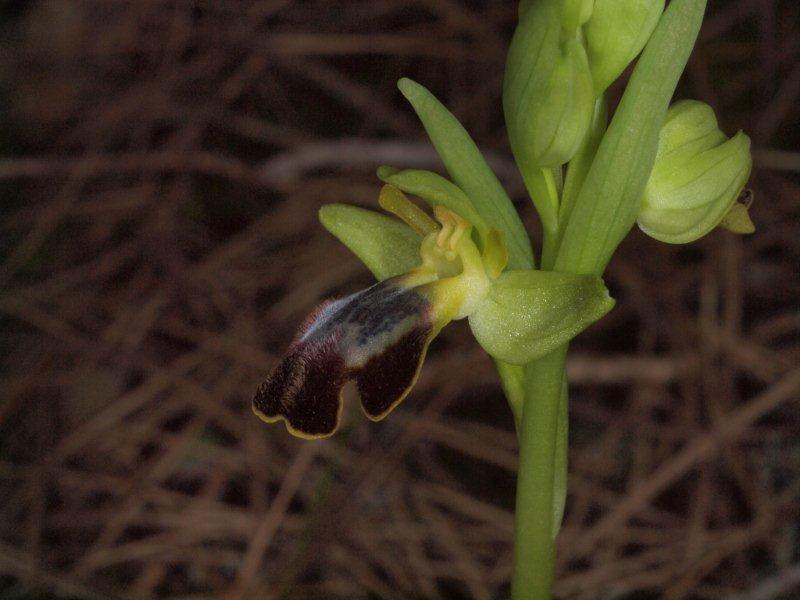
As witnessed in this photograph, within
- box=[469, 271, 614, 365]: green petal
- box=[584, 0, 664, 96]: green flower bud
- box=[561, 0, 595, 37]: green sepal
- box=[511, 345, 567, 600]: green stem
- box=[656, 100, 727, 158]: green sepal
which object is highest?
box=[584, 0, 664, 96]: green flower bud

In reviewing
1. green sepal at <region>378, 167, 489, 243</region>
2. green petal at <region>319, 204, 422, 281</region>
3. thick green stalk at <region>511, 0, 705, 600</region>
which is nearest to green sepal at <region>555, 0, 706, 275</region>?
thick green stalk at <region>511, 0, 705, 600</region>

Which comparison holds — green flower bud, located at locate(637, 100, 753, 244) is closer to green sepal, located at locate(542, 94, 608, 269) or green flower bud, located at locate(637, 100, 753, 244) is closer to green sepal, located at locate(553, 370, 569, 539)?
green sepal, located at locate(542, 94, 608, 269)

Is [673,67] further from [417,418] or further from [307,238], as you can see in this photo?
[307,238]

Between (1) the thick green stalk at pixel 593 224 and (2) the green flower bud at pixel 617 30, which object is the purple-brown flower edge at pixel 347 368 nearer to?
(1) the thick green stalk at pixel 593 224

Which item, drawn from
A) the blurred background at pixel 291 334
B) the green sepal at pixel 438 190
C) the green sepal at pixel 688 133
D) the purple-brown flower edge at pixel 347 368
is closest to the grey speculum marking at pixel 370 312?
Answer: the purple-brown flower edge at pixel 347 368

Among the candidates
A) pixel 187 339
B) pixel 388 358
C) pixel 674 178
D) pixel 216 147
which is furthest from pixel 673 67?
pixel 216 147

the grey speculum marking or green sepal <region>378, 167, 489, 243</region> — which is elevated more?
green sepal <region>378, 167, 489, 243</region>

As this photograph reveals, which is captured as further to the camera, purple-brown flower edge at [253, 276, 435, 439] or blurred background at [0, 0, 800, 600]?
blurred background at [0, 0, 800, 600]
